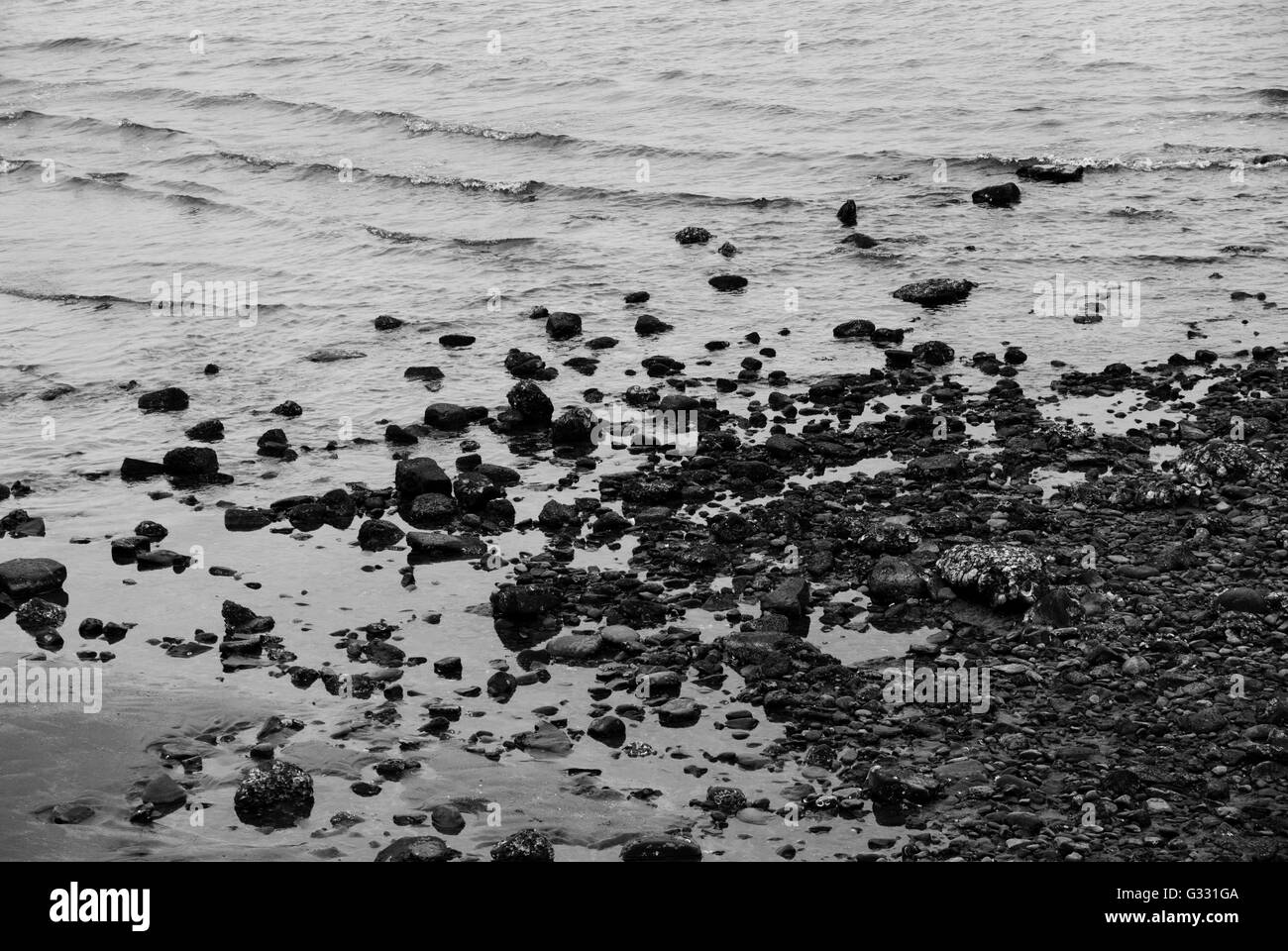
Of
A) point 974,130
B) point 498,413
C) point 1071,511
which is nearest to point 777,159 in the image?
point 974,130

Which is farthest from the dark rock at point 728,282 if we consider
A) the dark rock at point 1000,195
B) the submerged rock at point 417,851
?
the submerged rock at point 417,851

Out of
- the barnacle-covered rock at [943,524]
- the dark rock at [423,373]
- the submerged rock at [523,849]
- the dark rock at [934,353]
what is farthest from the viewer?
the dark rock at [423,373]

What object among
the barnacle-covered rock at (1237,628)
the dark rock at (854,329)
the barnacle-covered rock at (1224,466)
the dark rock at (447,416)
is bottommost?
the barnacle-covered rock at (1237,628)

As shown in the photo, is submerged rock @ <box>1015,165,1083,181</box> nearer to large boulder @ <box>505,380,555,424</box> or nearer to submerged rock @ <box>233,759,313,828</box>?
large boulder @ <box>505,380,555,424</box>

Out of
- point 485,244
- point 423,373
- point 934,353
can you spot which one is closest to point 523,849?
point 934,353

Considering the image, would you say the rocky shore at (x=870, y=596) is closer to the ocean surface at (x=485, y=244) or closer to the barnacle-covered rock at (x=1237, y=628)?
the barnacle-covered rock at (x=1237, y=628)

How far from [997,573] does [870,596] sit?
143 cm

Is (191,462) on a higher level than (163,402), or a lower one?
lower

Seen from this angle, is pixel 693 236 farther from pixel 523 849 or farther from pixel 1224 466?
pixel 523 849

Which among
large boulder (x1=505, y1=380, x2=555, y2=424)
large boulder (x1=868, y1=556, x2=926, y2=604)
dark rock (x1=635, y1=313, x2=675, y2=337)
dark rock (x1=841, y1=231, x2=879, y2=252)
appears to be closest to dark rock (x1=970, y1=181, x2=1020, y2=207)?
dark rock (x1=841, y1=231, x2=879, y2=252)

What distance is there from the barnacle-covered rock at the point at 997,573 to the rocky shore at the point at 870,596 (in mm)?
32

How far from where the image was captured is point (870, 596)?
15.6m

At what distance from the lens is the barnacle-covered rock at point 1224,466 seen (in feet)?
57.7

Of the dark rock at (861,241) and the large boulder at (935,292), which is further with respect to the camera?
the dark rock at (861,241)
